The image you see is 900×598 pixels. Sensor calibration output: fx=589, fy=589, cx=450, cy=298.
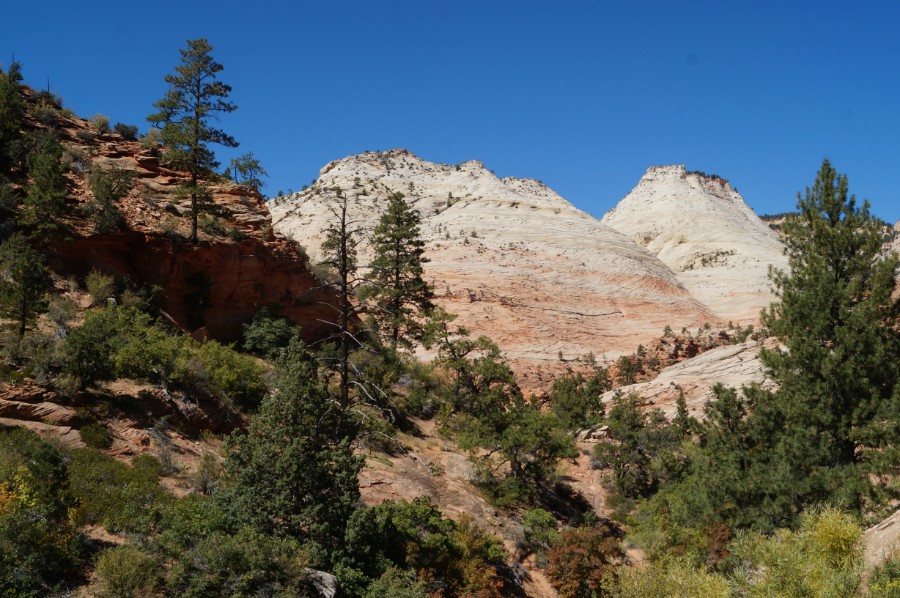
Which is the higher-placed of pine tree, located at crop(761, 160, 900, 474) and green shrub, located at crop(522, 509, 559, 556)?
pine tree, located at crop(761, 160, 900, 474)

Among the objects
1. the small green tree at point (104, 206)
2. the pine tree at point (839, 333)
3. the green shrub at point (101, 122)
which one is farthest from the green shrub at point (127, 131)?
the pine tree at point (839, 333)

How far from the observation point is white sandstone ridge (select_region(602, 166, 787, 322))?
60688 mm

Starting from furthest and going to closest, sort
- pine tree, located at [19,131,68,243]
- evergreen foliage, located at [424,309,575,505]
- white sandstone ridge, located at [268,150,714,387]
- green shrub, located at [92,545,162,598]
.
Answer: white sandstone ridge, located at [268,150,714,387]
evergreen foliage, located at [424,309,575,505]
pine tree, located at [19,131,68,243]
green shrub, located at [92,545,162,598]

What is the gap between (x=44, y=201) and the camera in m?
17.5

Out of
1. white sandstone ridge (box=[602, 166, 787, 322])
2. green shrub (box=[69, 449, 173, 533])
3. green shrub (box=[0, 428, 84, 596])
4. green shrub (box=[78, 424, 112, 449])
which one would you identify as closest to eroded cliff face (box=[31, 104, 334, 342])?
green shrub (box=[78, 424, 112, 449])

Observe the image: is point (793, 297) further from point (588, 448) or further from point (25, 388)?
point (25, 388)

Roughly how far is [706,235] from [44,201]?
81276 millimetres

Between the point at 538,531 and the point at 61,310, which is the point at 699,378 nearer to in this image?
the point at 538,531

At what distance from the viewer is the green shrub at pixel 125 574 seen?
8328 mm

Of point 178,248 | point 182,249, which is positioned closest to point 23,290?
point 178,248

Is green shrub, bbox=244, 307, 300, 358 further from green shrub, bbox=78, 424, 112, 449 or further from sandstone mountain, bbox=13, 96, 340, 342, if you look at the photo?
green shrub, bbox=78, 424, 112, 449

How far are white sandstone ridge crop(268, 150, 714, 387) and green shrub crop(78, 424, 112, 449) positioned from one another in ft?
82.6

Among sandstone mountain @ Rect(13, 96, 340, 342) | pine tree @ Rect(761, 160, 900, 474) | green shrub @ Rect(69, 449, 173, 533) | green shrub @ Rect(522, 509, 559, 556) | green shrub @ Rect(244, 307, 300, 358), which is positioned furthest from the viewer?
green shrub @ Rect(244, 307, 300, 358)

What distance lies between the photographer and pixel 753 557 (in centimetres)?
1274
